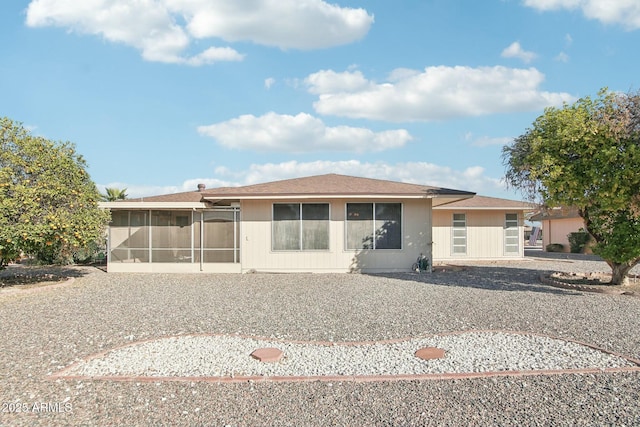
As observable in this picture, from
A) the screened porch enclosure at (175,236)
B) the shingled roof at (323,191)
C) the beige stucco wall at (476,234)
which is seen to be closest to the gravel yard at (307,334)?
the screened porch enclosure at (175,236)

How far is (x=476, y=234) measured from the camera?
19438 millimetres

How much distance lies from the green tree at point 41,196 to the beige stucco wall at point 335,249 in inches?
174

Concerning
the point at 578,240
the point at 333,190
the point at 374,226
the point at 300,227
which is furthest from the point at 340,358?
the point at 578,240

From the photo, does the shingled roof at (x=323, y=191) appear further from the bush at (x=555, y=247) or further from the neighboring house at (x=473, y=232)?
the bush at (x=555, y=247)

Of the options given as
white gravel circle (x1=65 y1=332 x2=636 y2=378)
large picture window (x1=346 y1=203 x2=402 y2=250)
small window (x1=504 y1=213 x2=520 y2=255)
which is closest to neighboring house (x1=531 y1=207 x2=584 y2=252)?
small window (x1=504 y1=213 x2=520 y2=255)

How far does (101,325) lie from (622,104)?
11897 millimetres

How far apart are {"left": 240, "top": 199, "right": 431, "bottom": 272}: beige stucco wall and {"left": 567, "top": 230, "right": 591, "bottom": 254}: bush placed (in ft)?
52.8

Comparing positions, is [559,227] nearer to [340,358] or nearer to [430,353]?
[430,353]

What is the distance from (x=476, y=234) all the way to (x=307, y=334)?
595 inches

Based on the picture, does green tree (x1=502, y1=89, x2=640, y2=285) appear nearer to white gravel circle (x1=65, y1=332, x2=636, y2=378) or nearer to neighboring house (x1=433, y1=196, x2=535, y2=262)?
white gravel circle (x1=65, y1=332, x2=636, y2=378)

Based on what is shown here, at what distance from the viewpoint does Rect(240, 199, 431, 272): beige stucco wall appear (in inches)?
541

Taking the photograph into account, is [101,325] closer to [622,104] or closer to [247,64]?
[247,64]

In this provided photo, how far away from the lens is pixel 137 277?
13.1m

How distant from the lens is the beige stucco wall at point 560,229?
1058 inches
